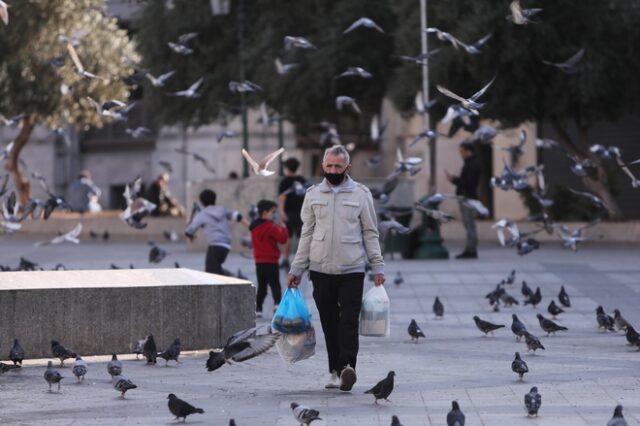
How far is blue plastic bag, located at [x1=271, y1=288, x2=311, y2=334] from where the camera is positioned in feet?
35.6

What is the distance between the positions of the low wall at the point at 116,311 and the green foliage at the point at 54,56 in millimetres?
18892

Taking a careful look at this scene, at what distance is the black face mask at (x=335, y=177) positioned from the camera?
10805 mm

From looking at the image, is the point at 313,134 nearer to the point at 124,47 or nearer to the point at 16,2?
the point at 124,47

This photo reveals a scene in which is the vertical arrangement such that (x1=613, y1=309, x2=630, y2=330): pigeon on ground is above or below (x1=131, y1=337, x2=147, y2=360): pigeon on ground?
above

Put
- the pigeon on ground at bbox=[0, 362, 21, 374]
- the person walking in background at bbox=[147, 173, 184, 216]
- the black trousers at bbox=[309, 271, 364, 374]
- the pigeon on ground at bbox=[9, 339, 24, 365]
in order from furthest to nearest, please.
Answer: the person walking in background at bbox=[147, 173, 184, 216], the pigeon on ground at bbox=[9, 339, 24, 365], the pigeon on ground at bbox=[0, 362, 21, 374], the black trousers at bbox=[309, 271, 364, 374]

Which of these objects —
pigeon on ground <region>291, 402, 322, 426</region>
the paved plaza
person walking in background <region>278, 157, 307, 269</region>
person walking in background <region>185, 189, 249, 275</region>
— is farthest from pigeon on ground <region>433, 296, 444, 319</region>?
pigeon on ground <region>291, 402, 322, 426</region>

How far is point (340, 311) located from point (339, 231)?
53cm

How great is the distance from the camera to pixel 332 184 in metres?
10.9

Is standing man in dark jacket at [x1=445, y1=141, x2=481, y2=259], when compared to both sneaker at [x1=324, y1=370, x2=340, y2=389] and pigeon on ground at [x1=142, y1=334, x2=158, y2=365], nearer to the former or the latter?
pigeon on ground at [x1=142, y1=334, x2=158, y2=365]

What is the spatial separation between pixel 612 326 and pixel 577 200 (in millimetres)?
18070

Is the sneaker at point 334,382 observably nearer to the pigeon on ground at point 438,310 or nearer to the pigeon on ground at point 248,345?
the pigeon on ground at point 248,345

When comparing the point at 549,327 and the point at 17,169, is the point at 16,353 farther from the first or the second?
the point at 17,169

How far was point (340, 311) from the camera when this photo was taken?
1085 cm

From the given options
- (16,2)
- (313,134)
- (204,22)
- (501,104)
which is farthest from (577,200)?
(313,134)
